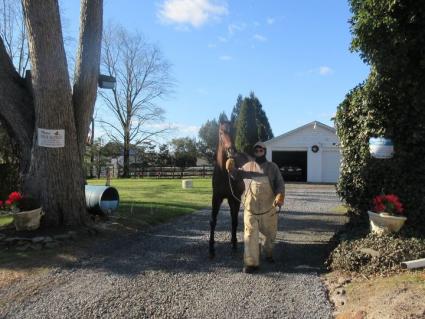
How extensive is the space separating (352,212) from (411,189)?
1.28 meters

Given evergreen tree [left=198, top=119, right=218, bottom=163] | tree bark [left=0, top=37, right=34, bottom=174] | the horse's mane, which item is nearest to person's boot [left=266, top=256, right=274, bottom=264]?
the horse's mane

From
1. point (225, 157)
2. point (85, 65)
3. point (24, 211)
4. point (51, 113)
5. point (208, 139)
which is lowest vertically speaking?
point (24, 211)

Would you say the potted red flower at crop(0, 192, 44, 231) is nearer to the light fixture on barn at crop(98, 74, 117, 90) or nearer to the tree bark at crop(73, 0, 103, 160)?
the tree bark at crop(73, 0, 103, 160)

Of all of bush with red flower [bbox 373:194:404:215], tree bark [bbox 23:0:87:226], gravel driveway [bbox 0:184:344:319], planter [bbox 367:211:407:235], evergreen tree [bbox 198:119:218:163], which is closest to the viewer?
gravel driveway [bbox 0:184:344:319]

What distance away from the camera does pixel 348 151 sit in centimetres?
799

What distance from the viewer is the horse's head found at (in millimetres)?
6375

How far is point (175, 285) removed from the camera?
5285 mm

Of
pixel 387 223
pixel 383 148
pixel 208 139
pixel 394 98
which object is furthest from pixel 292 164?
pixel 208 139

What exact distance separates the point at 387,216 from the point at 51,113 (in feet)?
19.4

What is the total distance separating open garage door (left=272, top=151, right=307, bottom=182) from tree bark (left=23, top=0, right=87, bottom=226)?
82.1 ft

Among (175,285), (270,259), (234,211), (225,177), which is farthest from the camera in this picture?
(234,211)

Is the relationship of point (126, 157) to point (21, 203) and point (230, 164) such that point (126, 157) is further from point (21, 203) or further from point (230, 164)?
point (230, 164)

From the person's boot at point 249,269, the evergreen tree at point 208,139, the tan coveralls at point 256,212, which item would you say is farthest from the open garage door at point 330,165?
the evergreen tree at point 208,139

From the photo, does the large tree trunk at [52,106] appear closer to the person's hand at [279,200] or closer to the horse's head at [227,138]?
the horse's head at [227,138]
